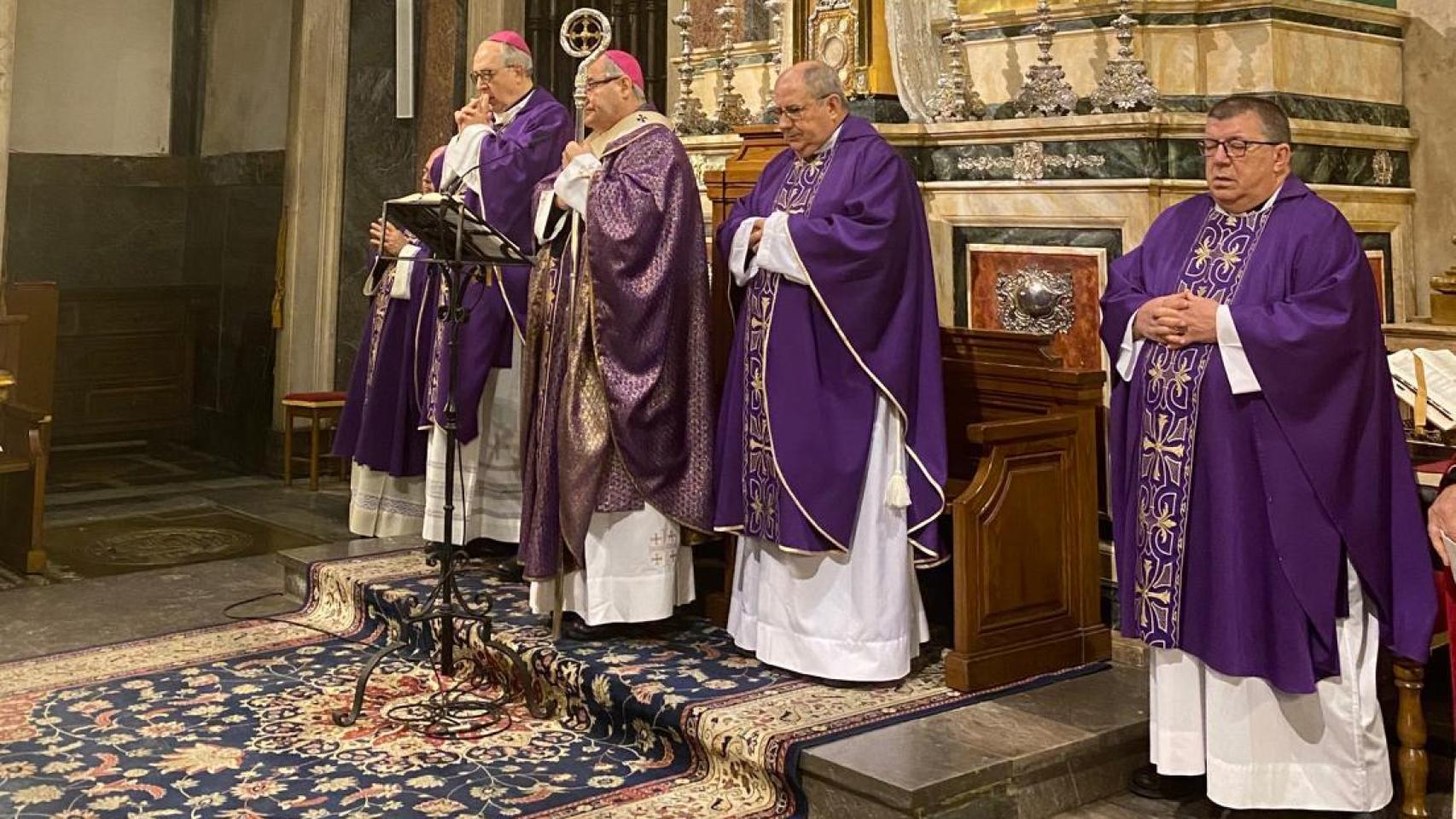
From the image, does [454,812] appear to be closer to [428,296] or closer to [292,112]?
[428,296]

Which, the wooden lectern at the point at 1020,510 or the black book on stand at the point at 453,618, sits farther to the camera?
the black book on stand at the point at 453,618

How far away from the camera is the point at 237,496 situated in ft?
29.5

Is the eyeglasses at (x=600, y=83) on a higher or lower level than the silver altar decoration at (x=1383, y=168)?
higher

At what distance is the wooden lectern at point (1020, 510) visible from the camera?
14.4 ft

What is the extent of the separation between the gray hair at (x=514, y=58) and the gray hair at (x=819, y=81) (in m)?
1.85

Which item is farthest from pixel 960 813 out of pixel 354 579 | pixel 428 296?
pixel 428 296

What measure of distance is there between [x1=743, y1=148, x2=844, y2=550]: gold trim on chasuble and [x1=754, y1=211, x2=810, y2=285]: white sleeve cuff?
0.08 m

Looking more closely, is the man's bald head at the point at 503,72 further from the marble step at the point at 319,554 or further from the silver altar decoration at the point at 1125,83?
the silver altar decoration at the point at 1125,83

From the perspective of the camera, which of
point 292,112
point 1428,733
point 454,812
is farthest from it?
point 292,112

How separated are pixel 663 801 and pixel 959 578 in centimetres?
107

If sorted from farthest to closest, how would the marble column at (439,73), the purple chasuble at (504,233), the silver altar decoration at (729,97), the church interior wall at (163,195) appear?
the church interior wall at (163,195) < the marble column at (439,73) < the silver altar decoration at (729,97) < the purple chasuble at (504,233)

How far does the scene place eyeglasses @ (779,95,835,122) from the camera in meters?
4.59

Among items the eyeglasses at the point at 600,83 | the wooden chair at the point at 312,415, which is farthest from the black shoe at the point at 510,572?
the wooden chair at the point at 312,415

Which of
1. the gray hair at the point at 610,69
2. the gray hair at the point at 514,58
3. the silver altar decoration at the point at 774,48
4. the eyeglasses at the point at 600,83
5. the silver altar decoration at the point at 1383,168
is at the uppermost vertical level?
the silver altar decoration at the point at 774,48
